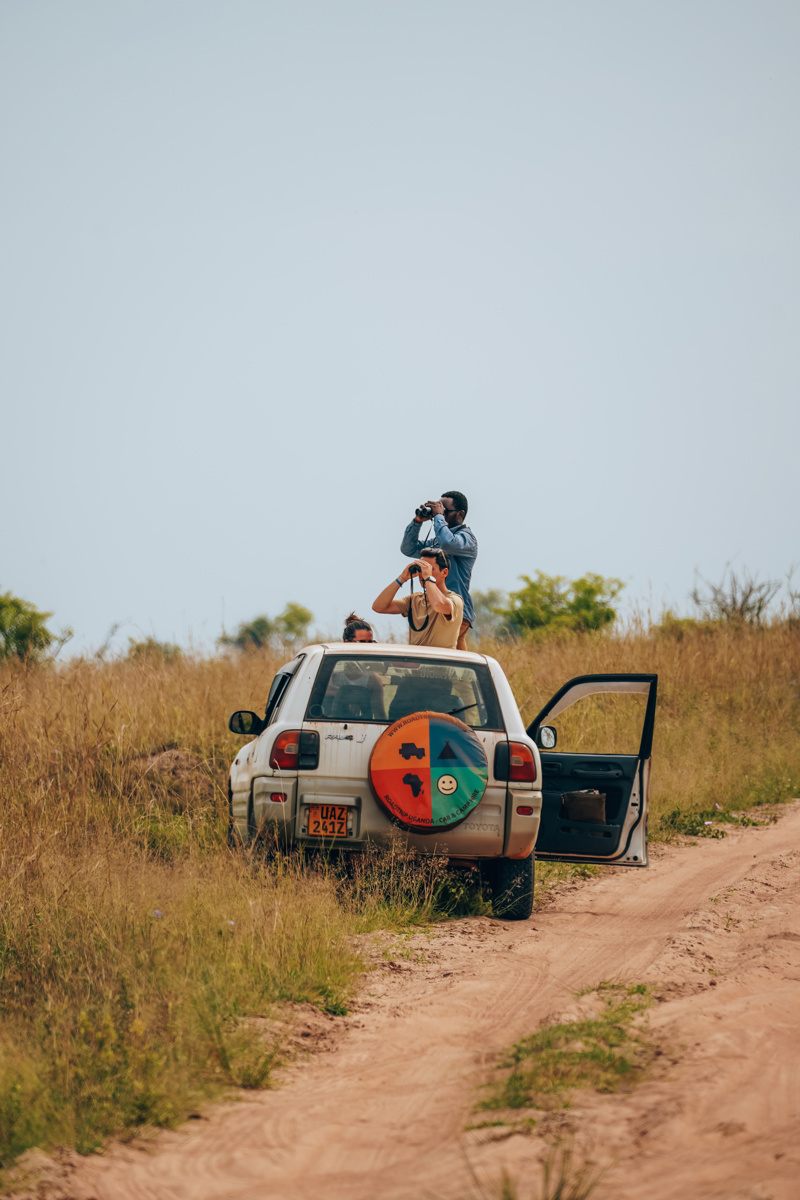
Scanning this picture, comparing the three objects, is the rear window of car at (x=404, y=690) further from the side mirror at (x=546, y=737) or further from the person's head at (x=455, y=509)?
the person's head at (x=455, y=509)

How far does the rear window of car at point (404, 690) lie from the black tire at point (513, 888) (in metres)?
0.91

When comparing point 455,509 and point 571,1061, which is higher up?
point 455,509

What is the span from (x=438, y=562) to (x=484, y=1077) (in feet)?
18.2

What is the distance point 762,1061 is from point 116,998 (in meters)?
2.47

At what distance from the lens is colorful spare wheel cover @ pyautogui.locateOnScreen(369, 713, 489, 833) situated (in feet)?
19.7

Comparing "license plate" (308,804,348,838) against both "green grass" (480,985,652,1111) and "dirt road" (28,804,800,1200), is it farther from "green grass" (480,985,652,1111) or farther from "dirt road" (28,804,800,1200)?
"green grass" (480,985,652,1111)

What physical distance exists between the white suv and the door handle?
1 cm

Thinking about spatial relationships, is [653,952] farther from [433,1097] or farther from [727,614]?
[727,614]

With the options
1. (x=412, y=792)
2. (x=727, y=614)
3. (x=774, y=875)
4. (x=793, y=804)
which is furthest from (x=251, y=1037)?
(x=727, y=614)

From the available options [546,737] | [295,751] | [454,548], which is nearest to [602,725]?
[454,548]

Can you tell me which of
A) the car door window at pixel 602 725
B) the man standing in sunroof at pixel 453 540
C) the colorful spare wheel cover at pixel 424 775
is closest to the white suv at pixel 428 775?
the colorful spare wheel cover at pixel 424 775

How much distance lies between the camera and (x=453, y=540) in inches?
375

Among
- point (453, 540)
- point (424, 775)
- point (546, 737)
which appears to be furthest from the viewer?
point (453, 540)

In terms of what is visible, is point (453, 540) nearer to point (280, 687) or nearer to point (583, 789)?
point (280, 687)
